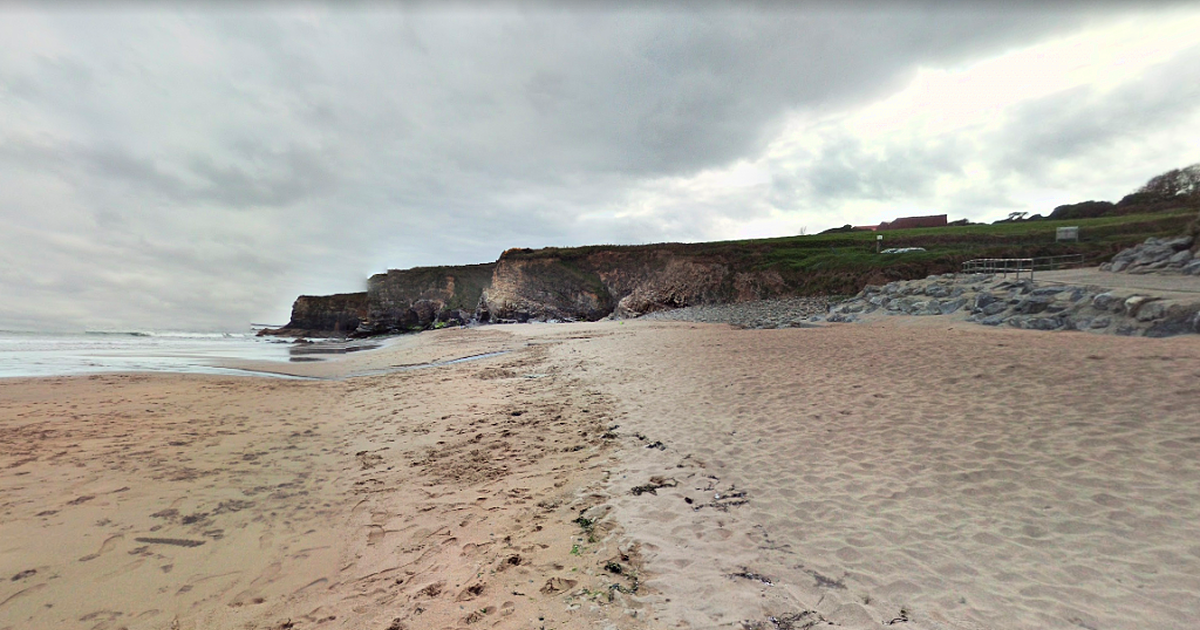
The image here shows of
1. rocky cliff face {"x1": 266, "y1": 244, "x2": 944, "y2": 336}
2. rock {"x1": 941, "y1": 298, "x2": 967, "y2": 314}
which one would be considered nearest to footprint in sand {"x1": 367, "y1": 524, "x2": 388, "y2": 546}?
rock {"x1": 941, "y1": 298, "x2": 967, "y2": 314}

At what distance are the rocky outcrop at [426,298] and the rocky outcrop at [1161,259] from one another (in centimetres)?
5342

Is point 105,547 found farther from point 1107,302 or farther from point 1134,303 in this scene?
point 1107,302

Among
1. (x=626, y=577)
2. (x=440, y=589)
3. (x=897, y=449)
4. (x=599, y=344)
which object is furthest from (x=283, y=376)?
(x=897, y=449)

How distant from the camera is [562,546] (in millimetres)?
3820

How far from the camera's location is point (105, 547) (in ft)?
12.7

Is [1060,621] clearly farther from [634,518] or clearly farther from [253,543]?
[253,543]

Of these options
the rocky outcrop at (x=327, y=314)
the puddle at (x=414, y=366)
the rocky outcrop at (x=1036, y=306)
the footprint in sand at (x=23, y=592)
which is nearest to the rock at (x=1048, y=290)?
the rocky outcrop at (x=1036, y=306)

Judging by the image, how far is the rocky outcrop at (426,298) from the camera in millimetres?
56812

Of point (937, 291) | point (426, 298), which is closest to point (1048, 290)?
point (937, 291)

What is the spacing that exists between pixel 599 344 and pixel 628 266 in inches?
1174

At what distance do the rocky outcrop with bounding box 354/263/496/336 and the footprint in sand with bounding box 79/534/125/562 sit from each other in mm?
52920

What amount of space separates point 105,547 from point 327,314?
218 ft

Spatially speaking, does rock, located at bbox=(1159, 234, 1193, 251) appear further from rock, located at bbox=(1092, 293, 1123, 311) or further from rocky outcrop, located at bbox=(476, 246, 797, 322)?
rocky outcrop, located at bbox=(476, 246, 797, 322)

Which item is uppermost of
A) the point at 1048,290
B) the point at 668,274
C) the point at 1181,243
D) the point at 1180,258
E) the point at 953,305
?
the point at 668,274
